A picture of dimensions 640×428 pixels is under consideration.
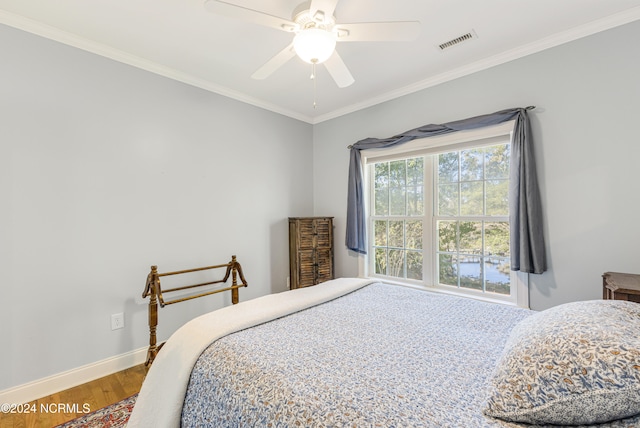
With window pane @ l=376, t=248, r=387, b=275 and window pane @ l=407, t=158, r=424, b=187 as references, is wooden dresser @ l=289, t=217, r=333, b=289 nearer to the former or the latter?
window pane @ l=376, t=248, r=387, b=275

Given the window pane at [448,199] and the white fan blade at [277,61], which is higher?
the white fan blade at [277,61]

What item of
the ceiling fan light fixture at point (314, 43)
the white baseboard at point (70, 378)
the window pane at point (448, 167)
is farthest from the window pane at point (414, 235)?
the white baseboard at point (70, 378)

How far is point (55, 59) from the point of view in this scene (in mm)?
2061

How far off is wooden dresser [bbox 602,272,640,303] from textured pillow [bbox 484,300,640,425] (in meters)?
0.83

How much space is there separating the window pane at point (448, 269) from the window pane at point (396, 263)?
1.39 ft

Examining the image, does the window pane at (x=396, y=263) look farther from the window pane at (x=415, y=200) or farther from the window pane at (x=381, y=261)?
the window pane at (x=415, y=200)

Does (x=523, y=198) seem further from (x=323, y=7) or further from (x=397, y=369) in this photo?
(x=323, y=7)

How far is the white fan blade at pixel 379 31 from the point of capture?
59.4 inches

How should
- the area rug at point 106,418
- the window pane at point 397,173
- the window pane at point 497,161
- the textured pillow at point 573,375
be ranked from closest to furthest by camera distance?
the textured pillow at point 573,375, the area rug at point 106,418, the window pane at point 497,161, the window pane at point 397,173

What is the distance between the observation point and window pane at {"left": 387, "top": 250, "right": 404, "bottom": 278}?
317 centimetres

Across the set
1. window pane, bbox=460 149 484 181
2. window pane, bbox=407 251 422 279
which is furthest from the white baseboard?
window pane, bbox=460 149 484 181

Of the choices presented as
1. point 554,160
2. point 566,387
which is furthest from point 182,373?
point 554,160

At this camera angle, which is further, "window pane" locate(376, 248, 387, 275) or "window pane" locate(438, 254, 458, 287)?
→ "window pane" locate(376, 248, 387, 275)

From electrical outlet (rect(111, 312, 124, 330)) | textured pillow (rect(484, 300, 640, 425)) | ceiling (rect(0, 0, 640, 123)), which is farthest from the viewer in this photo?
electrical outlet (rect(111, 312, 124, 330))
